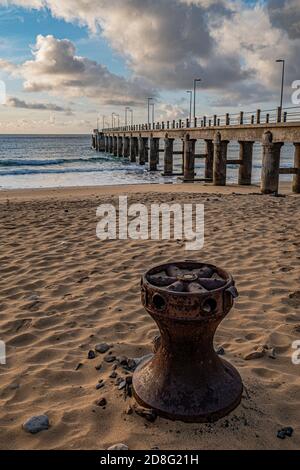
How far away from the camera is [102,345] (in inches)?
151

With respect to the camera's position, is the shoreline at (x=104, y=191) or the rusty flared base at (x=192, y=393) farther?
the shoreline at (x=104, y=191)

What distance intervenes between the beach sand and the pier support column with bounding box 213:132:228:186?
44.0ft

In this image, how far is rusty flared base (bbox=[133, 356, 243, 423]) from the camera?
2.71 metres

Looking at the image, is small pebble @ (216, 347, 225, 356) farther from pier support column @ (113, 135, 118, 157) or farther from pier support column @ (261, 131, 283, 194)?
pier support column @ (113, 135, 118, 157)

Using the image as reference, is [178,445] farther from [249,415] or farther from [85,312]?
[85,312]

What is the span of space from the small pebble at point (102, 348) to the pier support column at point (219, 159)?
735 inches

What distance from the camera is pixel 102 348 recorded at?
3789 mm

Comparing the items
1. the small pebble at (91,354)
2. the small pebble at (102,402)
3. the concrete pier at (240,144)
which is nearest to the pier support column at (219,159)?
the concrete pier at (240,144)

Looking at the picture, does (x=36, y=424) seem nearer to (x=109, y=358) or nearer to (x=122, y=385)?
(x=122, y=385)

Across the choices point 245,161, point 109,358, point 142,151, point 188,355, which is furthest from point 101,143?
point 188,355

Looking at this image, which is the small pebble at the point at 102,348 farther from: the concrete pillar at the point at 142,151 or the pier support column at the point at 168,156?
the concrete pillar at the point at 142,151

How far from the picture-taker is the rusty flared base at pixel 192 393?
271 cm

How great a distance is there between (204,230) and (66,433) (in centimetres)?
612

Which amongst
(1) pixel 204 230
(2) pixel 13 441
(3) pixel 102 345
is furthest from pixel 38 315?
(1) pixel 204 230
